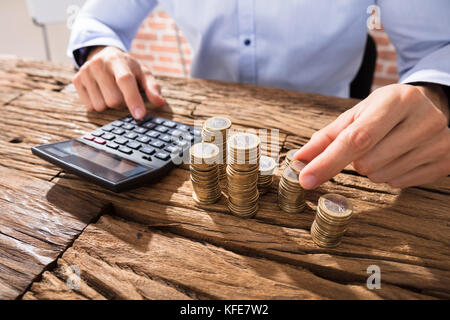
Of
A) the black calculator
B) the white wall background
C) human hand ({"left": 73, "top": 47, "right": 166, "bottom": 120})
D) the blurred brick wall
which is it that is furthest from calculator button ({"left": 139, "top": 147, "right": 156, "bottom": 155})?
the white wall background

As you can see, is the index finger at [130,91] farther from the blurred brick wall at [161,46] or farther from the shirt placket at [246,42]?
the blurred brick wall at [161,46]

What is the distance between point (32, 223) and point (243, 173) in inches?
12.2

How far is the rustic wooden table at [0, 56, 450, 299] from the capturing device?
1.11 ft

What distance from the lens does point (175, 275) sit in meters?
0.35

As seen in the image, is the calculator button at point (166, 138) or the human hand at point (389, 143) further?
the calculator button at point (166, 138)

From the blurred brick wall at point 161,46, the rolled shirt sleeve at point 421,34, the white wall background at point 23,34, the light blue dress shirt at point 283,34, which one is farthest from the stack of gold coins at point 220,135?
the white wall background at point 23,34

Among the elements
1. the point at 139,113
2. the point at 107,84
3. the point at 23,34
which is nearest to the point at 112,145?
the point at 139,113

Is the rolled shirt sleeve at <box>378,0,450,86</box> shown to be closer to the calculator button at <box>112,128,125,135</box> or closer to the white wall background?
the calculator button at <box>112,128,125,135</box>

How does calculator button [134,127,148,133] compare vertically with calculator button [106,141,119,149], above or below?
above

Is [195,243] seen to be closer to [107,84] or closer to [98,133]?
[98,133]

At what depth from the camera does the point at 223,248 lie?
0.39 metres

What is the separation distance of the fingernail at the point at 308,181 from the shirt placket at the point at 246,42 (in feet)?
1.99

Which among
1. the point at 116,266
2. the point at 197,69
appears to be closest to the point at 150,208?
the point at 116,266

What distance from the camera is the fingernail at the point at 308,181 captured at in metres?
0.39
